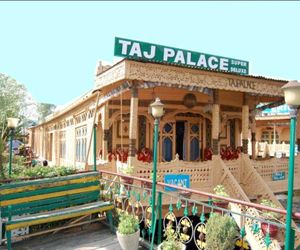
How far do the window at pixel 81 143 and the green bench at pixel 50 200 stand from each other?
818 cm

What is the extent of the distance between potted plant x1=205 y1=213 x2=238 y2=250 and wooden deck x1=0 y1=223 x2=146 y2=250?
1643 millimetres

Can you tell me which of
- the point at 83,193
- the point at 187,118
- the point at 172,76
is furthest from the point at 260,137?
the point at 83,193

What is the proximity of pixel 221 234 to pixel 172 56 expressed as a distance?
769cm

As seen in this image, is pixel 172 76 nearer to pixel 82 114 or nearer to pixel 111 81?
pixel 111 81

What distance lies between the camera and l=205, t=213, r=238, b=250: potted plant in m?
3.75

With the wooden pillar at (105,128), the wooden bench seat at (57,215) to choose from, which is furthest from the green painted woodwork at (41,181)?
the wooden pillar at (105,128)

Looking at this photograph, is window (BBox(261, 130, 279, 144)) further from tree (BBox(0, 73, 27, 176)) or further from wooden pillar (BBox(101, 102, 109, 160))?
tree (BBox(0, 73, 27, 176))

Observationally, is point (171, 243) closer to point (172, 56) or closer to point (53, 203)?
point (53, 203)

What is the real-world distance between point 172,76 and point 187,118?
4583 millimetres

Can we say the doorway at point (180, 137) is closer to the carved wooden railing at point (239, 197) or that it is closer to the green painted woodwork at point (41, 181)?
the carved wooden railing at point (239, 197)

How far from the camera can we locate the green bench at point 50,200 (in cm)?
498

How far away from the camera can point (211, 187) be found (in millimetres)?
9688

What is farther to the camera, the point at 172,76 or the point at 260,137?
the point at 260,137

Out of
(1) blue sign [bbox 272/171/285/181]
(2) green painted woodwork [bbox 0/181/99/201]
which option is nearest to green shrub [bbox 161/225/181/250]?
(2) green painted woodwork [bbox 0/181/99/201]
